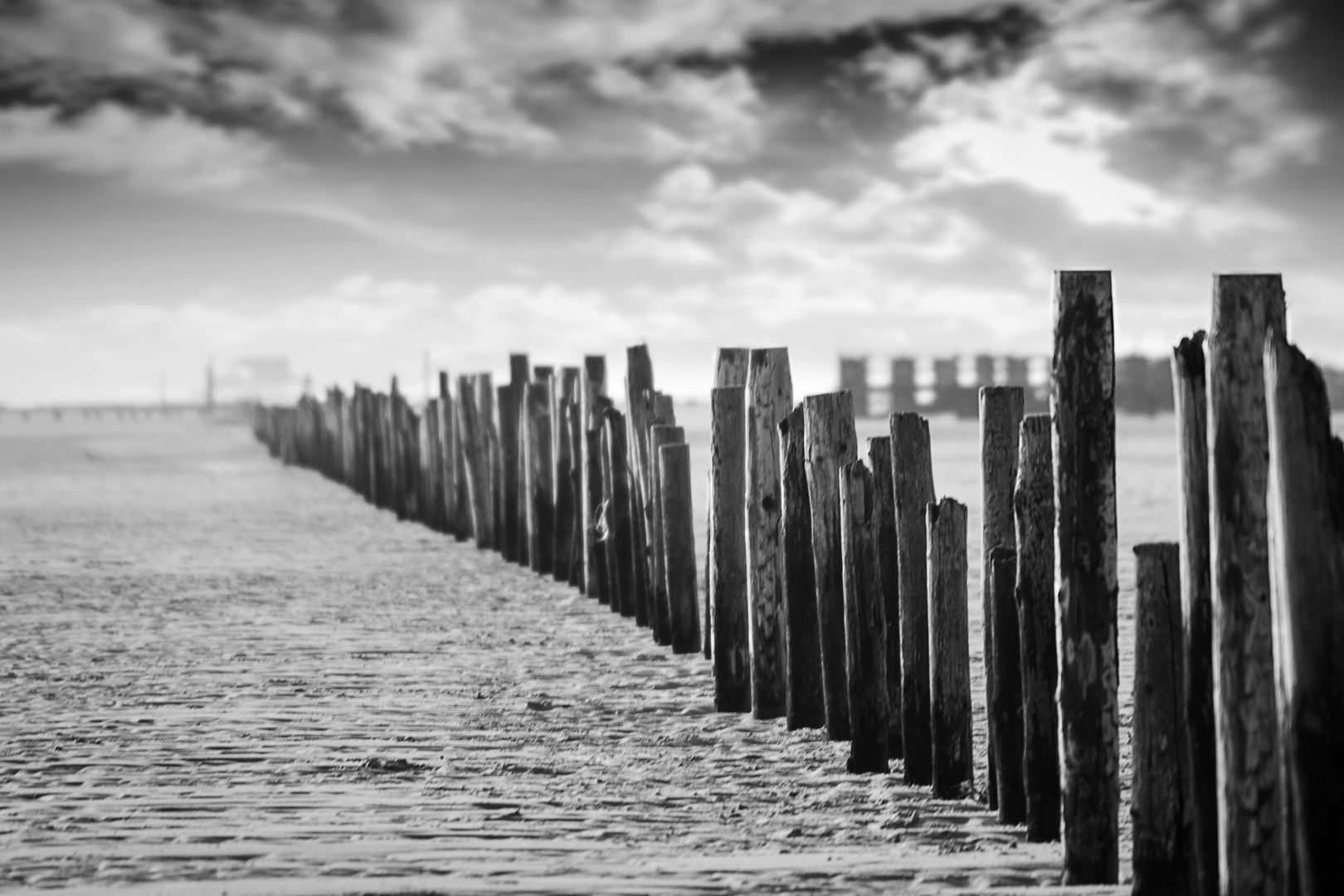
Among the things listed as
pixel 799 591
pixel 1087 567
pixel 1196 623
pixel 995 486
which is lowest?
pixel 799 591

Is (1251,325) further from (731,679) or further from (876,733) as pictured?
(731,679)

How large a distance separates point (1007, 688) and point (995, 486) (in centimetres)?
59

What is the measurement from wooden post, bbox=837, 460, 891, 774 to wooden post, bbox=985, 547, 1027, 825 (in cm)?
55

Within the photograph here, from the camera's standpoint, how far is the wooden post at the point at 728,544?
5.05 meters

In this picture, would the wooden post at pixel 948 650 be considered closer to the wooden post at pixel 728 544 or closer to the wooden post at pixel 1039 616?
the wooden post at pixel 1039 616

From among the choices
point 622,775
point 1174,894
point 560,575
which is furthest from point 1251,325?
point 560,575

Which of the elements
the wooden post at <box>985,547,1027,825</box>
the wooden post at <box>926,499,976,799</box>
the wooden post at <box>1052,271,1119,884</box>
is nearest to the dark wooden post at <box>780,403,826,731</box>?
the wooden post at <box>926,499,976,799</box>

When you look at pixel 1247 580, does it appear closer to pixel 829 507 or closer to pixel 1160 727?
pixel 1160 727

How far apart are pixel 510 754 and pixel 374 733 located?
0.61 meters

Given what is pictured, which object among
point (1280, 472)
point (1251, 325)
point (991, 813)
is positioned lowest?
point (991, 813)

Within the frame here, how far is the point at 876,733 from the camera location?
4086 millimetres

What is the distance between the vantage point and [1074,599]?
9.99 feet

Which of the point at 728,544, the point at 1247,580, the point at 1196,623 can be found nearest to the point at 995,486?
the point at 1196,623

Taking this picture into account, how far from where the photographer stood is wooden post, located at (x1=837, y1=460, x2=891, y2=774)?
13.3 ft
